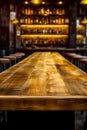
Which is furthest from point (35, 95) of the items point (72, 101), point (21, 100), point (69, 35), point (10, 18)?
point (69, 35)

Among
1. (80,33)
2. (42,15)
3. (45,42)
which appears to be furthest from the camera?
(80,33)

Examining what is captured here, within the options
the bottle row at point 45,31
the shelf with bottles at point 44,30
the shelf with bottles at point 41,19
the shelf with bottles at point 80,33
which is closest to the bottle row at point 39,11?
the shelf with bottles at point 41,19

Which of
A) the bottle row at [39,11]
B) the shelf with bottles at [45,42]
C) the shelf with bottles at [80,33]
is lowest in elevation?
the shelf with bottles at [45,42]

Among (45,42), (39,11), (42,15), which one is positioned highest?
(39,11)

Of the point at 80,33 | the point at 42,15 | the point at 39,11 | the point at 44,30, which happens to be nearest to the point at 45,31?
the point at 44,30

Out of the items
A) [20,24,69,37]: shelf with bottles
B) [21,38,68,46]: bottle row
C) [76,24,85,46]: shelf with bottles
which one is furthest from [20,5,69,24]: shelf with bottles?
[76,24,85,46]: shelf with bottles

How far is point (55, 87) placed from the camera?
2342mm

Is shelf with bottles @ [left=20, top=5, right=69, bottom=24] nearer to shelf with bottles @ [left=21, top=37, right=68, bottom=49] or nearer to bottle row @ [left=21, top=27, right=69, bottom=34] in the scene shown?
bottle row @ [left=21, top=27, right=69, bottom=34]

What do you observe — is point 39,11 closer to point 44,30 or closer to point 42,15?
point 42,15

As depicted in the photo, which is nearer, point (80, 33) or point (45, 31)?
point (45, 31)

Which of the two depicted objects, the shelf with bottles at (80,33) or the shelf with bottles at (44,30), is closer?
the shelf with bottles at (44,30)

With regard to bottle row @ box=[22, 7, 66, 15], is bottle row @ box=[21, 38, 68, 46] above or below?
below

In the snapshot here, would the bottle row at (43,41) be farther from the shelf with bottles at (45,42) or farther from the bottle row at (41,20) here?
the bottle row at (41,20)

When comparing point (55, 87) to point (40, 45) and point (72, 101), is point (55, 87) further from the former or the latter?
point (40, 45)
